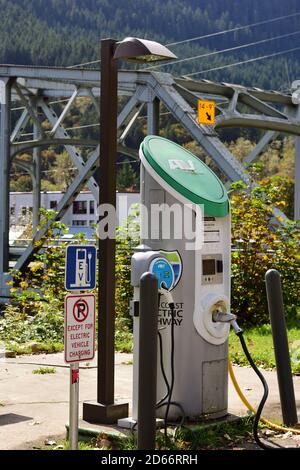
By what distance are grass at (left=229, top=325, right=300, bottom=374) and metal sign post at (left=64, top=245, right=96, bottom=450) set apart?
4331mm

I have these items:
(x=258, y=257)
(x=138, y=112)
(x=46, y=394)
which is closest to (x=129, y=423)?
(x=46, y=394)

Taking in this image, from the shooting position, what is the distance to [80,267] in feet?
19.3

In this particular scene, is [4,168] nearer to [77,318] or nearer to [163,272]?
[163,272]

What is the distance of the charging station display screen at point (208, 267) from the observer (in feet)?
22.7

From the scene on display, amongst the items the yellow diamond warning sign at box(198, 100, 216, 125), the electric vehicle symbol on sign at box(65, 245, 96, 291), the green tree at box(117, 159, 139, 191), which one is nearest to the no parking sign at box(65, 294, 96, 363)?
the electric vehicle symbol on sign at box(65, 245, 96, 291)

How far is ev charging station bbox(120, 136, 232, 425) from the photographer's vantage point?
6828 millimetres

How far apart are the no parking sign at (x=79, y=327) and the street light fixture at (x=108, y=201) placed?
109 cm

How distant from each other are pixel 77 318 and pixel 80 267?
357 mm

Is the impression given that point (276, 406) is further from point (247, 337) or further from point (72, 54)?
point (72, 54)

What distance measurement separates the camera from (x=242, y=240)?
48.1 feet

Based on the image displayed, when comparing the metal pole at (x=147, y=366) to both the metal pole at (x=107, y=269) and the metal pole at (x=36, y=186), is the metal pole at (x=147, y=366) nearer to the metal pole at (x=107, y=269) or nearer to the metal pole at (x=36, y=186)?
the metal pole at (x=107, y=269)

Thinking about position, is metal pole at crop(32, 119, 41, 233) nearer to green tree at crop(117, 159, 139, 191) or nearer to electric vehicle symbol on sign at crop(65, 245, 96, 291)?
electric vehicle symbol on sign at crop(65, 245, 96, 291)

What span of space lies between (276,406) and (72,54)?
132 meters

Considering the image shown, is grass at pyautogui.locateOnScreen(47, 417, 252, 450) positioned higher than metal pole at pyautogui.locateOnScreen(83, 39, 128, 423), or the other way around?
metal pole at pyautogui.locateOnScreen(83, 39, 128, 423)
